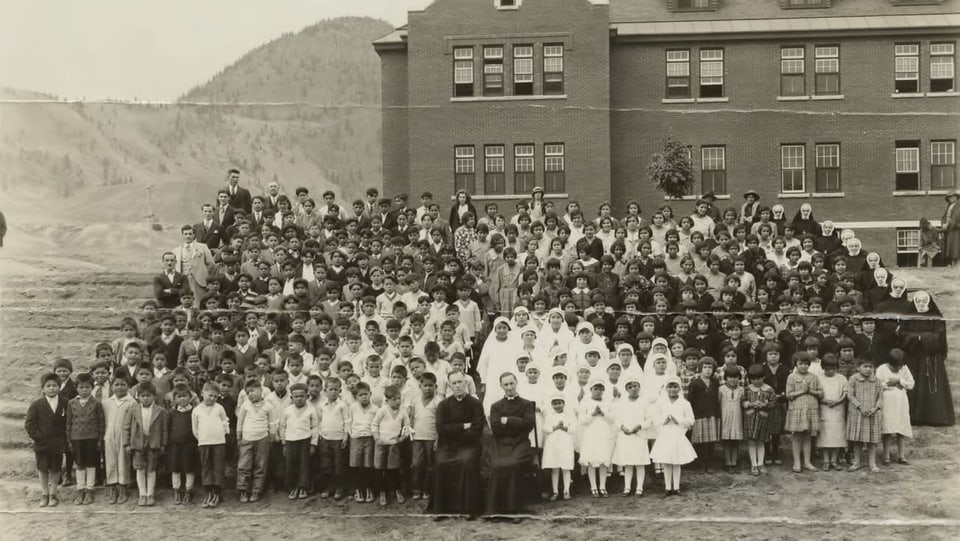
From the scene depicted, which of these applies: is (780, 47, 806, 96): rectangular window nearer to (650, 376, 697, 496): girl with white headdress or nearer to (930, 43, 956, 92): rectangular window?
(930, 43, 956, 92): rectangular window

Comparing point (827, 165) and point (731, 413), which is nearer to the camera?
point (731, 413)

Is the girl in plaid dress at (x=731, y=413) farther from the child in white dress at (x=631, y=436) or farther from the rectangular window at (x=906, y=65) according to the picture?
the rectangular window at (x=906, y=65)

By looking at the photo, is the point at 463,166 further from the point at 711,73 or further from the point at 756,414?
the point at 756,414

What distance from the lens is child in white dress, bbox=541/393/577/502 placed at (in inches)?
479

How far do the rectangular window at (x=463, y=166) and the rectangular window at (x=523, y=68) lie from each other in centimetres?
223

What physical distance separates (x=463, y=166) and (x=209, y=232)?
14078 millimetres

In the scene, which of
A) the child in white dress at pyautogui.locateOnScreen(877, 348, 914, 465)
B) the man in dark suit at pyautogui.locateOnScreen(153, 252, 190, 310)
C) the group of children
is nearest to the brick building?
the man in dark suit at pyautogui.locateOnScreen(153, 252, 190, 310)

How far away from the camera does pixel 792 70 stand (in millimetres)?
30703

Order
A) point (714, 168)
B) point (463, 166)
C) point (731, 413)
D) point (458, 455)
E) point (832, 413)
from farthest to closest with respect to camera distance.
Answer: point (714, 168), point (463, 166), point (832, 413), point (731, 413), point (458, 455)

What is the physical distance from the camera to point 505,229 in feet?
55.5

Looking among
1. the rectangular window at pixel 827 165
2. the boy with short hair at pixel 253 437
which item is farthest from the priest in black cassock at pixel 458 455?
the rectangular window at pixel 827 165

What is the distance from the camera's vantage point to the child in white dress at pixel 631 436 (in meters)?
12.2

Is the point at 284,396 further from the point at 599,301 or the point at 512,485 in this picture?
the point at 599,301

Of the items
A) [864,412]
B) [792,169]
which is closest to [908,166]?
[792,169]
